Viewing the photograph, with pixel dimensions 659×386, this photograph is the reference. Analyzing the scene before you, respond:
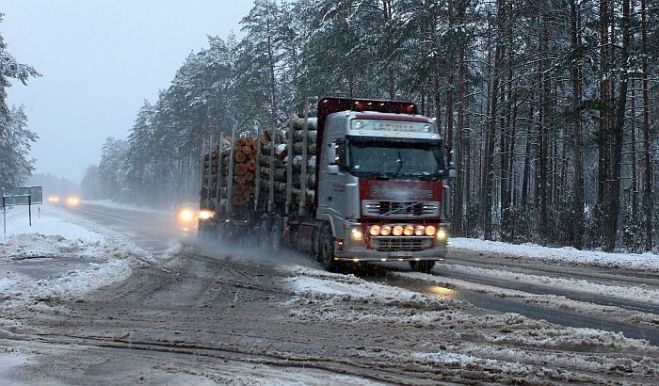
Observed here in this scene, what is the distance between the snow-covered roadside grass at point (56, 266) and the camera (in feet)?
31.7

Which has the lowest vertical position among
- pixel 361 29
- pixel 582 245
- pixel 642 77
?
pixel 582 245

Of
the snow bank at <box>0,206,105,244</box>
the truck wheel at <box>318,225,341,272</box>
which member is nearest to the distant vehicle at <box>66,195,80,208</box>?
the snow bank at <box>0,206,105,244</box>

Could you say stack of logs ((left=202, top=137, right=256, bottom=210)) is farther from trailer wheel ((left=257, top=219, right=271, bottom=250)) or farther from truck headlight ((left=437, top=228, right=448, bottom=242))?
truck headlight ((left=437, top=228, right=448, bottom=242))

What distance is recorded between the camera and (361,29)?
32531 millimetres

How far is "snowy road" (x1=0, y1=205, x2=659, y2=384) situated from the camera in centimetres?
538

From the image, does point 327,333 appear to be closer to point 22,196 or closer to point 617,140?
point 617,140

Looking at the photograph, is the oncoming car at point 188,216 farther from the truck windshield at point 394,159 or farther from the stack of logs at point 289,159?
the truck windshield at point 394,159

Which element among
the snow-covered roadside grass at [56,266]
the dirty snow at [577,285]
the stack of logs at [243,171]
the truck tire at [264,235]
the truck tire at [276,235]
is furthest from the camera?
the stack of logs at [243,171]

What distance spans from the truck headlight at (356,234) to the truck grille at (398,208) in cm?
36

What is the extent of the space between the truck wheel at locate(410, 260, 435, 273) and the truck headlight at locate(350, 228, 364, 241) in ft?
6.71

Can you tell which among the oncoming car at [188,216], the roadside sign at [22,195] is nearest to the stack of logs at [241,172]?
the roadside sign at [22,195]

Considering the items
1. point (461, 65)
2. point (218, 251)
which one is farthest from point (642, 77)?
point (218, 251)

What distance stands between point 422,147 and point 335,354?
794cm

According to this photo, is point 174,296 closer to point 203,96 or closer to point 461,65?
point 461,65
